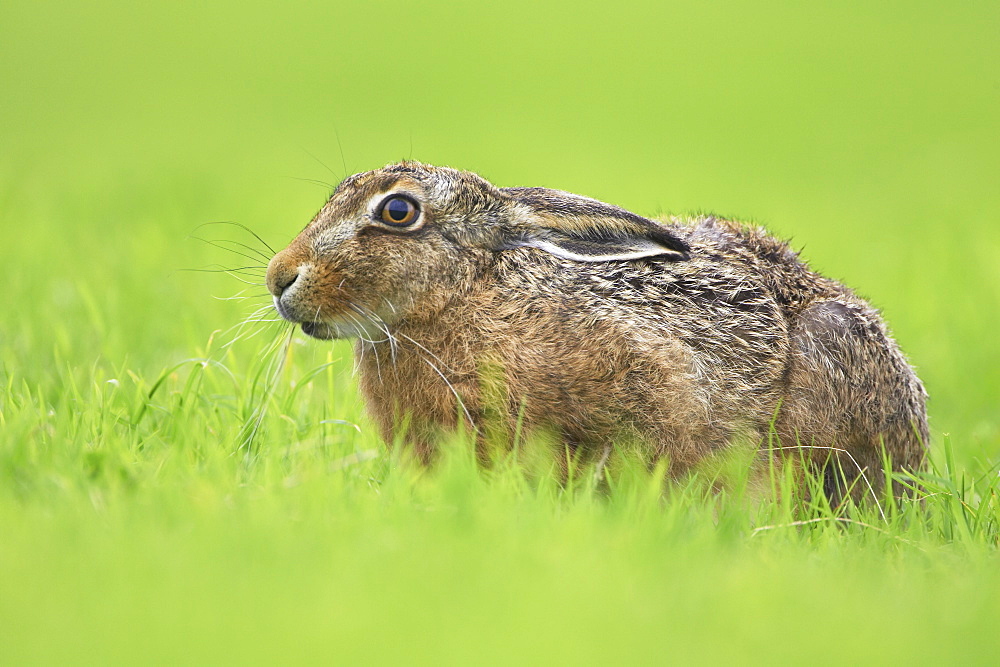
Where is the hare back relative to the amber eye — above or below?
below

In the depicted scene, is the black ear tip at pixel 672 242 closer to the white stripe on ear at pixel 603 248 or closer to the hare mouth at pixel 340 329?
the white stripe on ear at pixel 603 248

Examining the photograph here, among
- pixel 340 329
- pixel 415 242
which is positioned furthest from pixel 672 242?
pixel 340 329

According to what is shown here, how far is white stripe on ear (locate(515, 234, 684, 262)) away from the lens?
17.5ft

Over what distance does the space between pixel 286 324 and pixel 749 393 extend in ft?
7.34

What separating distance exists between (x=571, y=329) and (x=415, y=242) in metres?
0.84

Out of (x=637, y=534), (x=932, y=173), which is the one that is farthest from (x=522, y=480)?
(x=932, y=173)

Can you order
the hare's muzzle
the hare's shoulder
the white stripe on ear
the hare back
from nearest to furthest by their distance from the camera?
1. the hare back
2. the hare's muzzle
3. the white stripe on ear
4. the hare's shoulder

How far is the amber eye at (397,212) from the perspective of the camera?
5.38 meters

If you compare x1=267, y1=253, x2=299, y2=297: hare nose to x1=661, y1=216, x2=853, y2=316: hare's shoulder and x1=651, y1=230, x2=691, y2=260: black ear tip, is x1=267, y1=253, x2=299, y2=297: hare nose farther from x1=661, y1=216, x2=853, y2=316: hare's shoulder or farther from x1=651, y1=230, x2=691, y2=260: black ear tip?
x1=661, y1=216, x2=853, y2=316: hare's shoulder

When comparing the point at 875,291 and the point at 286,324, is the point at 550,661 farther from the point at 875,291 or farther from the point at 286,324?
the point at 875,291

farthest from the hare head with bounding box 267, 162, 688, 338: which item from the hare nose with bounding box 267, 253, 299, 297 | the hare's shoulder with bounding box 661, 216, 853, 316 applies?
the hare's shoulder with bounding box 661, 216, 853, 316

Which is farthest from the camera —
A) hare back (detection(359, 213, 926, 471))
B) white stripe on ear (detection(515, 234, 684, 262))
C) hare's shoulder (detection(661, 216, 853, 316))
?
hare's shoulder (detection(661, 216, 853, 316))

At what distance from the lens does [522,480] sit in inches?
179

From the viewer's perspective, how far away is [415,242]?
5.36 meters
